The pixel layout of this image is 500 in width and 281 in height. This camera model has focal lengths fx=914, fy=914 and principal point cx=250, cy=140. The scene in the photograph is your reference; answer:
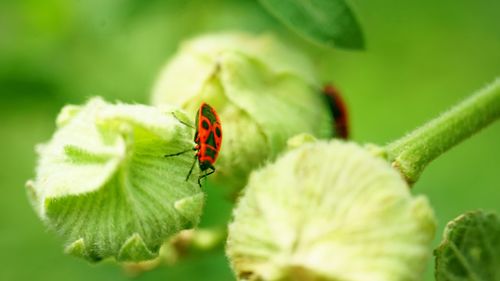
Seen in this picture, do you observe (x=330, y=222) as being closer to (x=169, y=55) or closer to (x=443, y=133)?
(x=443, y=133)

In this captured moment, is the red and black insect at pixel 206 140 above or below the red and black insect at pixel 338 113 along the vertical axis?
below

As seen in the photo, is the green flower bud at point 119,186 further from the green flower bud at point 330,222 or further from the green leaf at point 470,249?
the green leaf at point 470,249

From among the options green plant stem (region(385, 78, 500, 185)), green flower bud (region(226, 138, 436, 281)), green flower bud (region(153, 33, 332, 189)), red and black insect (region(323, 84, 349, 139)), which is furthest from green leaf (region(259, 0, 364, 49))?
green flower bud (region(226, 138, 436, 281))

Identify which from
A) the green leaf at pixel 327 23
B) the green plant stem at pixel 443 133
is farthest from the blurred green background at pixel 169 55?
the green plant stem at pixel 443 133

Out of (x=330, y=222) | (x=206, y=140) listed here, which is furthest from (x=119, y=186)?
(x=330, y=222)

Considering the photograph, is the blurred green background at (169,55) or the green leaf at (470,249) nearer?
the green leaf at (470,249)

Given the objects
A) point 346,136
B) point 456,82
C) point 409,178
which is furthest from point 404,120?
point 409,178
